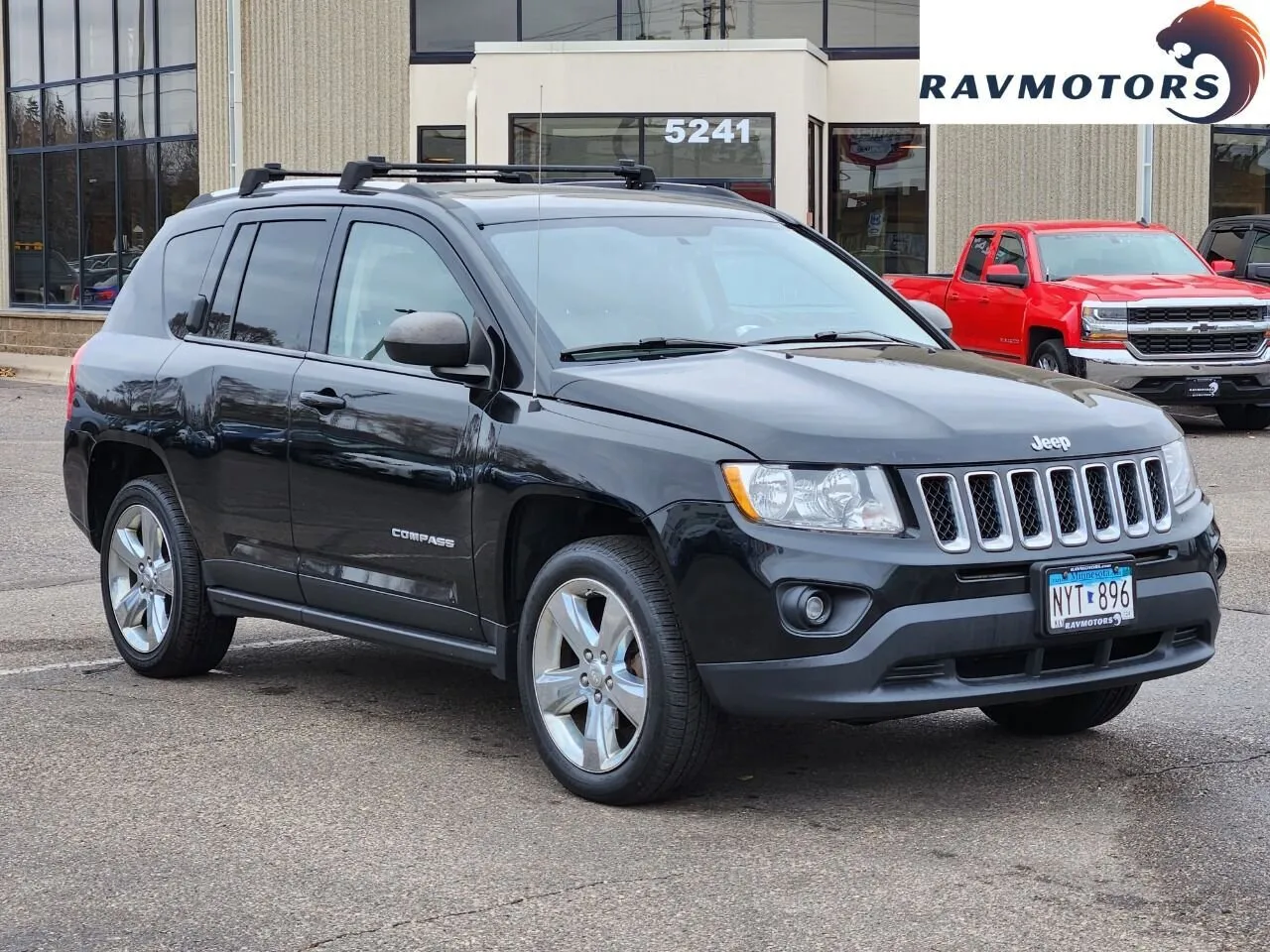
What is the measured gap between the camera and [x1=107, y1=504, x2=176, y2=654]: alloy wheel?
7340 mm

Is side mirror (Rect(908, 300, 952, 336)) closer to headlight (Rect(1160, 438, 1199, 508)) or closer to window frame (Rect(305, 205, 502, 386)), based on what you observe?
headlight (Rect(1160, 438, 1199, 508))

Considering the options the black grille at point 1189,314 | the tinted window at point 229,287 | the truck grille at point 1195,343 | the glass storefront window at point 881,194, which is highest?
the glass storefront window at point 881,194

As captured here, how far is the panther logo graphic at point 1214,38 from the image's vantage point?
27.6m

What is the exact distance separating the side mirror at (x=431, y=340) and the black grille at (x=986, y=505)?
1557 mm

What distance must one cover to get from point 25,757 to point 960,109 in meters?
25.2

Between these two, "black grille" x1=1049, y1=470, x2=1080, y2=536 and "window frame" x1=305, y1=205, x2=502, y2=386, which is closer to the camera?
"black grille" x1=1049, y1=470, x2=1080, y2=536

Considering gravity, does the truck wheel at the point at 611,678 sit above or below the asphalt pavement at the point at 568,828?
above

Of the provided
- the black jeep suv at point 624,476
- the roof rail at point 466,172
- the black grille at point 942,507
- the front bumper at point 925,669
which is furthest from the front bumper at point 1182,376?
the black grille at point 942,507

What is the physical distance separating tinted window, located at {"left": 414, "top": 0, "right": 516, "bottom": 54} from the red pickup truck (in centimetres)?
1426

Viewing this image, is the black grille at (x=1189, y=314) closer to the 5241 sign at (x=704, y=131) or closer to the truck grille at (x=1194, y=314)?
the truck grille at (x=1194, y=314)

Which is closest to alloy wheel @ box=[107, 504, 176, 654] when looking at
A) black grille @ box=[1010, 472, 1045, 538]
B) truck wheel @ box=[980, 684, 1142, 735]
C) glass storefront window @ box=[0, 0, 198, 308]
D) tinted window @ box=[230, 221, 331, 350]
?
tinted window @ box=[230, 221, 331, 350]

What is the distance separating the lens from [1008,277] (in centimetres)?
1845

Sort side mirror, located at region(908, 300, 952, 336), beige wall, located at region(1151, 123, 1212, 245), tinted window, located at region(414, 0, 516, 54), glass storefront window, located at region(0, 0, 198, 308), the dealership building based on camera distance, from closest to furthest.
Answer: side mirror, located at region(908, 300, 952, 336)
the dealership building
beige wall, located at region(1151, 123, 1212, 245)
tinted window, located at region(414, 0, 516, 54)
glass storefront window, located at region(0, 0, 198, 308)

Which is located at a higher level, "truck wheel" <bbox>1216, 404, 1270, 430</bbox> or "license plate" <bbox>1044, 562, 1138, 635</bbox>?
"license plate" <bbox>1044, 562, 1138, 635</bbox>
